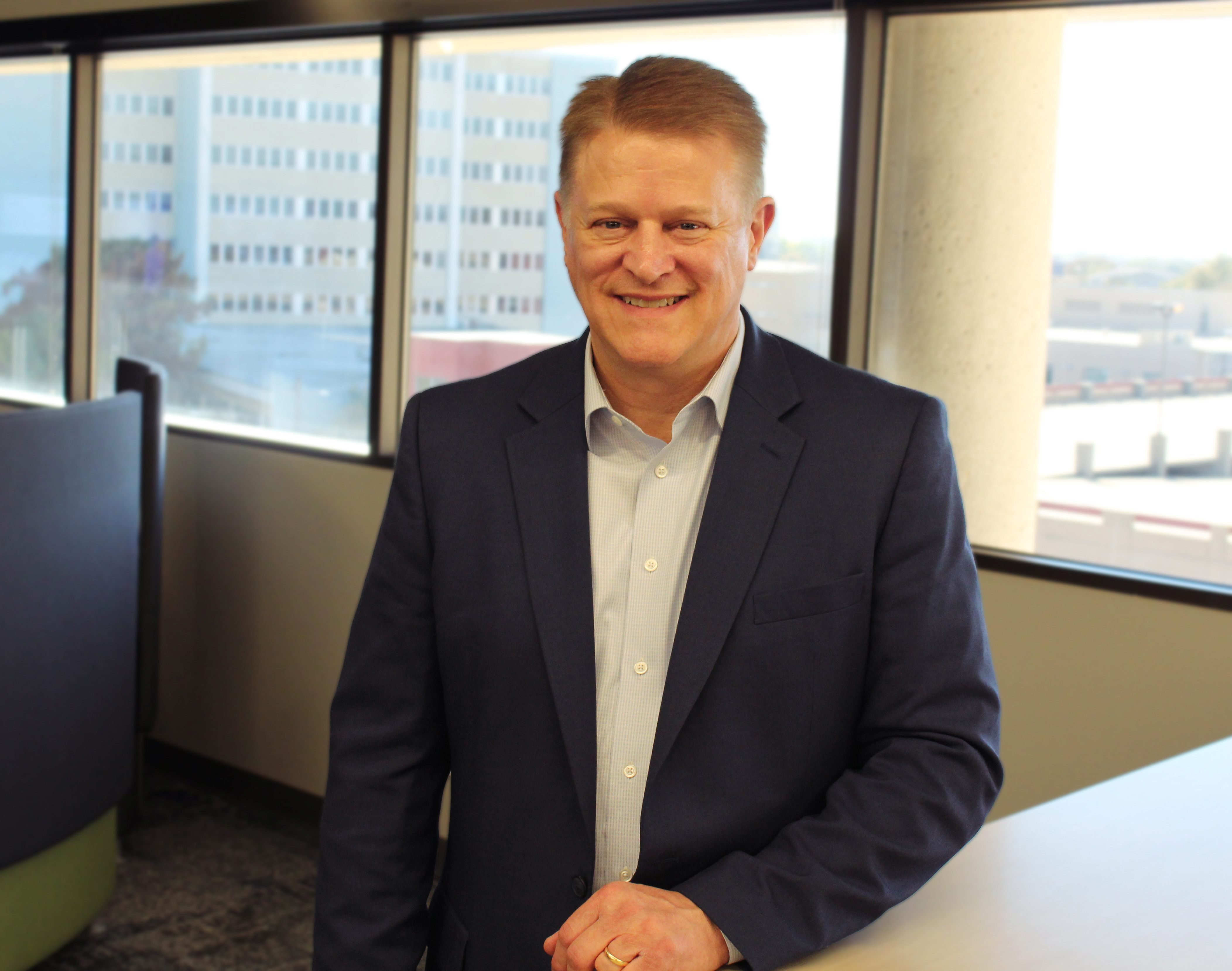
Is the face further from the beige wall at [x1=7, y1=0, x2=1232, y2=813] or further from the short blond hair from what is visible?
the beige wall at [x1=7, y1=0, x2=1232, y2=813]

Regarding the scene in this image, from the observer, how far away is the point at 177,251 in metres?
4.16

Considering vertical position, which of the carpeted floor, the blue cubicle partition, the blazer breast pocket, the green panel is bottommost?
the carpeted floor

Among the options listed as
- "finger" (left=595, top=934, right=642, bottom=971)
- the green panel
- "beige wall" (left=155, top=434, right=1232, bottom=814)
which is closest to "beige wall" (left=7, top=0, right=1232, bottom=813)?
"beige wall" (left=155, top=434, right=1232, bottom=814)

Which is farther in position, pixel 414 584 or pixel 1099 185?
pixel 1099 185

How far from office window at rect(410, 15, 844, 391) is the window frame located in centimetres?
5

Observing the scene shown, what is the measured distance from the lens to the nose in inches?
46.4

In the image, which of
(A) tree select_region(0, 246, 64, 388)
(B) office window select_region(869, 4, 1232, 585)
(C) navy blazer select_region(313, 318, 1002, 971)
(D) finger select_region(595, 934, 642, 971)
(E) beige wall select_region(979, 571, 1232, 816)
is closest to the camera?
(D) finger select_region(595, 934, 642, 971)

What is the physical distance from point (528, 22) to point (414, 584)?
2362 mm

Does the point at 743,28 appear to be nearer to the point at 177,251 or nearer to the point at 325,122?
the point at 325,122

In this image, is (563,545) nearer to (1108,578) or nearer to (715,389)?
(715,389)

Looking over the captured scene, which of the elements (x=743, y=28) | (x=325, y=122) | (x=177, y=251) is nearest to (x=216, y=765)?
(x=177, y=251)

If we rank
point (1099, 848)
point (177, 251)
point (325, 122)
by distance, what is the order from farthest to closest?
point (177, 251) → point (325, 122) → point (1099, 848)

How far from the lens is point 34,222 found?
475cm

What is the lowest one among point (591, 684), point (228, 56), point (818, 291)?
Answer: point (591, 684)
